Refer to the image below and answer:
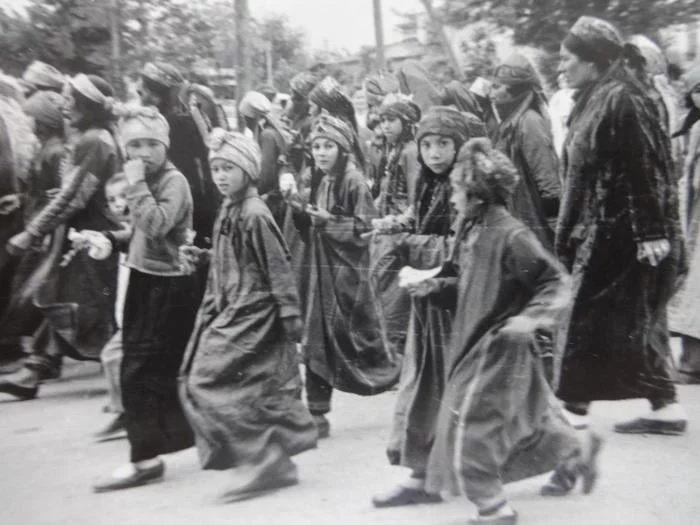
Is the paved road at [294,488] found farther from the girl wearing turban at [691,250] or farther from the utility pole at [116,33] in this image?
the utility pole at [116,33]

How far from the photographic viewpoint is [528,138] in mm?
4543

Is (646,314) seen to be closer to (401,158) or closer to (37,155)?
(401,158)

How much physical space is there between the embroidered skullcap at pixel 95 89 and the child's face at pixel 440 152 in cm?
129

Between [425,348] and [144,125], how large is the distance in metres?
1.36

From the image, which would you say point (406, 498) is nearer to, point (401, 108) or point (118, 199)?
point (118, 199)

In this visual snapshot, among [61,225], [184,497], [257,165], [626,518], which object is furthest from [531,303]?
A: [61,225]

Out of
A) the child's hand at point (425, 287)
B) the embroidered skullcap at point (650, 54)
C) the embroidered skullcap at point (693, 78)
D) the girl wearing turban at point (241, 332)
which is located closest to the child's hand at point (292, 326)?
the girl wearing turban at point (241, 332)

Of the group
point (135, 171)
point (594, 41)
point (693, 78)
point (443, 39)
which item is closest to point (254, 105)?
point (135, 171)

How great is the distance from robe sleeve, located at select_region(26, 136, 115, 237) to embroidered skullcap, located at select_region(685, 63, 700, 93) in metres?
2.40

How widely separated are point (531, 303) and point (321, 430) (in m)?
1.37

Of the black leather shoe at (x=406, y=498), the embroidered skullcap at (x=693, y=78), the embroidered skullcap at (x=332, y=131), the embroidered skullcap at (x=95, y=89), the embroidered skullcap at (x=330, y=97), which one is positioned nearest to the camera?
the black leather shoe at (x=406, y=498)

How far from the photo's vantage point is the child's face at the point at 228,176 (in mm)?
4215

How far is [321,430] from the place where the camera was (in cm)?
481

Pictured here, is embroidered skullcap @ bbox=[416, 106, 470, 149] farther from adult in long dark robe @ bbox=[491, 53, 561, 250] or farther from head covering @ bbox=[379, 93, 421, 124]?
head covering @ bbox=[379, 93, 421, 124]
